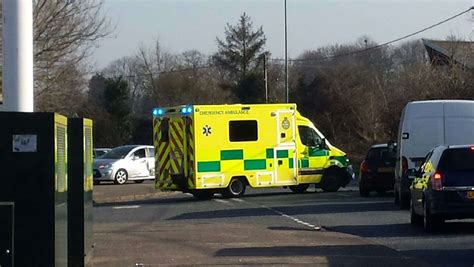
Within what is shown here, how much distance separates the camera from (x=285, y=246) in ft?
47.4

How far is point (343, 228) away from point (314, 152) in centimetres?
1025

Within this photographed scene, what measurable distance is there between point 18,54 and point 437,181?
7.23 m

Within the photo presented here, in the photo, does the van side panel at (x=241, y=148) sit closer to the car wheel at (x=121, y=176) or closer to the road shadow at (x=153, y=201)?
the road shadow at (x=153, y=201)

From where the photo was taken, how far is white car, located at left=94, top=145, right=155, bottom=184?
36344 mm

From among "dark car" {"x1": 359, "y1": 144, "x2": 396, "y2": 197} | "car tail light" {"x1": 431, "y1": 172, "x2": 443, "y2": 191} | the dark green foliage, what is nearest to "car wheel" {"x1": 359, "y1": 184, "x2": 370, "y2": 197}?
"dark car" {"x1": 359, "y1": 144, "x2": 396, "y2": 197}

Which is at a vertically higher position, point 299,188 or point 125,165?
point 125,165

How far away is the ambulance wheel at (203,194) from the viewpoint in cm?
2740

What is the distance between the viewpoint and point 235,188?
27266 millimetres

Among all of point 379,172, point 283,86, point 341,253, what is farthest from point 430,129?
point 283,86

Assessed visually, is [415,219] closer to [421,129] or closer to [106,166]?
[421,129]

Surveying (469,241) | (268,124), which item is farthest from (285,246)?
(268,124)

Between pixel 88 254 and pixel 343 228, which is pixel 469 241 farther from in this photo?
pixel 88 254

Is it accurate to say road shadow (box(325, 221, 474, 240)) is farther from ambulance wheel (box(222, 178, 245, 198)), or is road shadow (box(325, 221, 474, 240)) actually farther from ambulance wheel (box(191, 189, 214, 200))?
ambulance wheel (box(191, 189, 214, 200))

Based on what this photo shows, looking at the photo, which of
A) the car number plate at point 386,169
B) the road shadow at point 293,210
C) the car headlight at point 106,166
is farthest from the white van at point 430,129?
the car headlight at point 106,166
